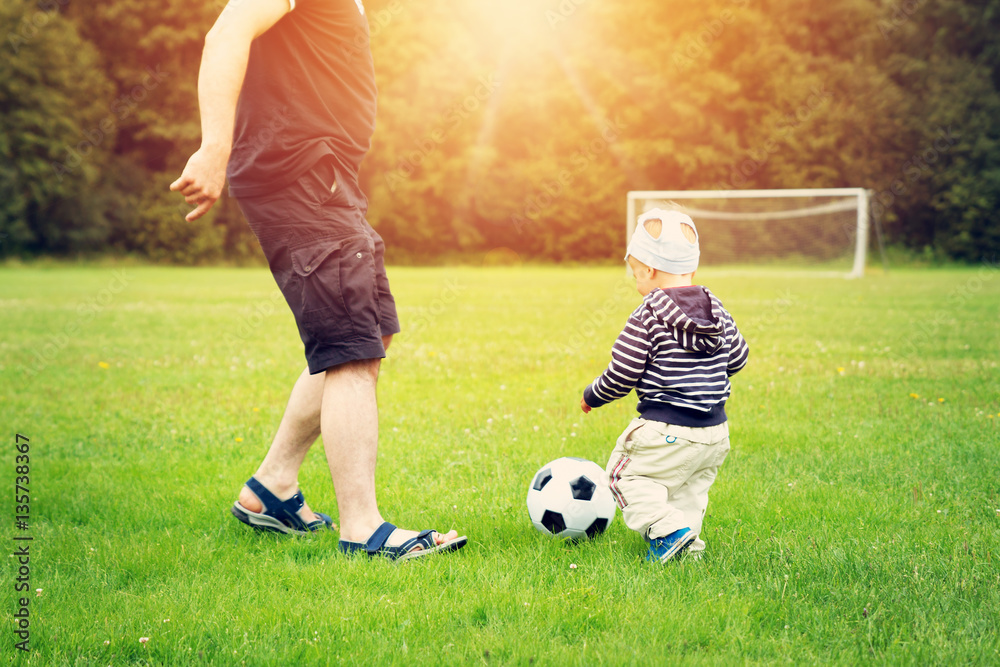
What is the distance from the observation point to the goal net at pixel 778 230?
2530cm

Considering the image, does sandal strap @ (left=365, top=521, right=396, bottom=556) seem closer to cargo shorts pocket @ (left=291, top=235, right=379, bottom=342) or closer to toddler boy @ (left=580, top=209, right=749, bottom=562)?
A: cargo shorts pocket @ (left=291, top=235, right=379, bottom=342)

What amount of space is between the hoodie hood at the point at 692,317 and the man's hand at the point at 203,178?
1502mm

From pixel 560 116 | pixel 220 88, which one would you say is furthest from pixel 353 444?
pixel 560 116

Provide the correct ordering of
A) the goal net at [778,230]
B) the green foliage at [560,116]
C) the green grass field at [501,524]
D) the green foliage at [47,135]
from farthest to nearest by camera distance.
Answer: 1. the green foliage at [560,116]
2. the green foliage at [47,135]
3. the goal net at [778,230]
4. the green grass field at [501,524]

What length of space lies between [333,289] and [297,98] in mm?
720

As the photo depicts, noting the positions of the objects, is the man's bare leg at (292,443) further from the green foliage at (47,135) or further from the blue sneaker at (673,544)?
the green foliage at (47,135)

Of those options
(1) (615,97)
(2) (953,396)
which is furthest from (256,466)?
(1) (615,97)

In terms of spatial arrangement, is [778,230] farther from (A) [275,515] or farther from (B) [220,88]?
(B) [220,88]

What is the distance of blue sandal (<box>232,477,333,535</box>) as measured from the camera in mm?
3270

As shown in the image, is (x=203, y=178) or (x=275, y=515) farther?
(x=275, y=515)

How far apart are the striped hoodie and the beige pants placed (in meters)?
0.05

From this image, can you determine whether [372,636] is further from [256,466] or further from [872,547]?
[256,466]

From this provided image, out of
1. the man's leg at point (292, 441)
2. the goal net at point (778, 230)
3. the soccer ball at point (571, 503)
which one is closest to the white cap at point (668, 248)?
the soccer ball at point (571, 503)

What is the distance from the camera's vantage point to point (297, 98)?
9.71 ft
